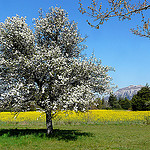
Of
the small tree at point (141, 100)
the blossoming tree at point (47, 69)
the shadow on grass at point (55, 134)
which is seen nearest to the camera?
the blossoming tree at point (47, 69)

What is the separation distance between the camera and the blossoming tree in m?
15.7

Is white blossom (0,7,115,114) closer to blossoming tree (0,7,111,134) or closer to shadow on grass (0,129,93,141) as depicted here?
blossoming tree (0,7,111,134)

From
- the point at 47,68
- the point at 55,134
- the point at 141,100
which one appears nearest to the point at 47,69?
the point at 47,68

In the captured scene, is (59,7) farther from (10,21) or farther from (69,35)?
(10,21)

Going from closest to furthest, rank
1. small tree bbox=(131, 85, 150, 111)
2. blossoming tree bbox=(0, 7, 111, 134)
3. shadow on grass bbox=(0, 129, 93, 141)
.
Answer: blossoming tree bbox=(0, 7, 111, 134) → shadow on grass bbox=(0, 129, 93, 141) → small tree bbox=(131, 85, 150, 111)

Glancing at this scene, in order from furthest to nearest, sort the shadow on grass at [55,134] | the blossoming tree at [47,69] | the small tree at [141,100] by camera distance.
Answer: the small tree at [141,100] → the shadow on grass at [55,134] → the blossoming tree at [47,69]

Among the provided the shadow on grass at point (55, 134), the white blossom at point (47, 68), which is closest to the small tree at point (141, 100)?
the shadow on grass at point (55, 134)

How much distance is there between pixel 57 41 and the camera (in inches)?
741

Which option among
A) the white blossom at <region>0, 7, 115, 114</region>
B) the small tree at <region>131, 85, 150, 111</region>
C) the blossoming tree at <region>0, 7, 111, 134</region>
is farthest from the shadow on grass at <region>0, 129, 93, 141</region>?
the small tree at <region>131, 85, 150, 111</region>

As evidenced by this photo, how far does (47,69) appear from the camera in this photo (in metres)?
15.9

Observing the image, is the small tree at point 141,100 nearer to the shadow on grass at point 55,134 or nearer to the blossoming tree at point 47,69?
the shadow on grass at point 55,134

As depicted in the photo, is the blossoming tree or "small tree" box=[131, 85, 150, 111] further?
"small tree" box=[131, 85, 150, 111]

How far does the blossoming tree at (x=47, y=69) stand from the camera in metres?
15.7

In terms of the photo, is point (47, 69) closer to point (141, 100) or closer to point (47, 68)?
point (47, 68)
